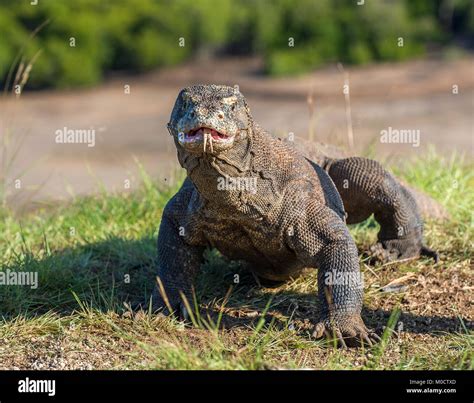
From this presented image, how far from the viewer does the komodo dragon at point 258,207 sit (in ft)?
17.4

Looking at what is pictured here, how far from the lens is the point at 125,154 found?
900 inches

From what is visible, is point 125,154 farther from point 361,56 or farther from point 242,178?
point 242,178

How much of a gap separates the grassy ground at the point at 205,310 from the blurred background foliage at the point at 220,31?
22047mm

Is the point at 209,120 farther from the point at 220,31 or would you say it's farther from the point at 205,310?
the point at 220,31

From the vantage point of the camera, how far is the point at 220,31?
3158 centimetres

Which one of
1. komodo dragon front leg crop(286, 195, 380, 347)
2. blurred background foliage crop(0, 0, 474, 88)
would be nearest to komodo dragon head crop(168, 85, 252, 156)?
Result: komodo dragon front leg crop(286, 195, 380, 347)

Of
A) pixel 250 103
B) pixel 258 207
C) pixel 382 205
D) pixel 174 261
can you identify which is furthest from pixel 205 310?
pixel 250 103

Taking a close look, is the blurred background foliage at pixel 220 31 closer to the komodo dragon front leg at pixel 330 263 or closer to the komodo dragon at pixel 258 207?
the komodo dragon at pixel 258 207

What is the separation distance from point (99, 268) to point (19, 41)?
75.0ft

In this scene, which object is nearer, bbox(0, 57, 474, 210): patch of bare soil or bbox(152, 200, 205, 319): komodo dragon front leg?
bbox(152, 200, 205, 319): komodo dragon front leg

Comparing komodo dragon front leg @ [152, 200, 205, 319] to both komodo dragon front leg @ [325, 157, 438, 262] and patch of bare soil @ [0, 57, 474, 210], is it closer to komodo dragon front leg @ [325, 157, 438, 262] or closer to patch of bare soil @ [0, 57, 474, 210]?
komodo dragon front leg @ [325, 157, 438, 262]

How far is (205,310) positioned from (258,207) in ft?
3.47

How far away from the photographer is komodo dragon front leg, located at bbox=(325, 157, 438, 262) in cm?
682

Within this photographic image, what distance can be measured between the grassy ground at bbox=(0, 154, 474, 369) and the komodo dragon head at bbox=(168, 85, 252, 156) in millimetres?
977
